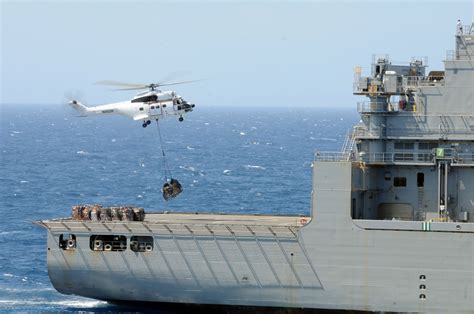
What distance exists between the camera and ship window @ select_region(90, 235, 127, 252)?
4184 centimetres

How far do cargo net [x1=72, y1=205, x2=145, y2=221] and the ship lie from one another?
2.8 inches

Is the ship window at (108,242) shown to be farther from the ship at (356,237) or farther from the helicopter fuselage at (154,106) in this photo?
the helicopter fuselage at (154,106)

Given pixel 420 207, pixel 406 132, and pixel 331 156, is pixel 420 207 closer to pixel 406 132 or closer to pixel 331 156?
pixel 406 132

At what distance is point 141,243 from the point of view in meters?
41.8

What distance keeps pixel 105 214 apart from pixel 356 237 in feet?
28.4

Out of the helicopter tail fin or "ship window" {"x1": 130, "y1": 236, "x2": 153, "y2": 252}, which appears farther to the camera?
the helicopter tail fin

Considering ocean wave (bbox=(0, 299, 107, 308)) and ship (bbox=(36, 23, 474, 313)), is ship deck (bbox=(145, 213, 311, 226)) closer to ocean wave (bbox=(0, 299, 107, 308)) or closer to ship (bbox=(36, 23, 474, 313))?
ship (bbox=(36, 23, 474, 313))

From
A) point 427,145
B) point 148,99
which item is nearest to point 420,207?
point 427,145

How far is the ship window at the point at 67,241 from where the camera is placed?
138 ft

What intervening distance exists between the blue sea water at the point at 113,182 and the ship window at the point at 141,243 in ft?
7.86

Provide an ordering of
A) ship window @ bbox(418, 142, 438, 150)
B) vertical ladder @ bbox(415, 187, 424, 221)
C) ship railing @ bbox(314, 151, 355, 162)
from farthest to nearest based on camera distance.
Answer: vertical ladder @ bbox(415, 187, 424, 221) < ship window @ bbox(418, 142, 438, 150) < ship railing @ bbox(314, 151, 355, 162)

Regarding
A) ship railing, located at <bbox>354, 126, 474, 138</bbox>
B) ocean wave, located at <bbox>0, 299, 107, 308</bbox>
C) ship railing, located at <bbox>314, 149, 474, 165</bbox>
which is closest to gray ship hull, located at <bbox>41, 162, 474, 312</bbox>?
ship railing, located at <bbox>314, 149, 474, 165</bbox>

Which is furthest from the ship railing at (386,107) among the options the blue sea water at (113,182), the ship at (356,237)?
the blue sea water at (113,182)

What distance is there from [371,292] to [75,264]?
9806mm
